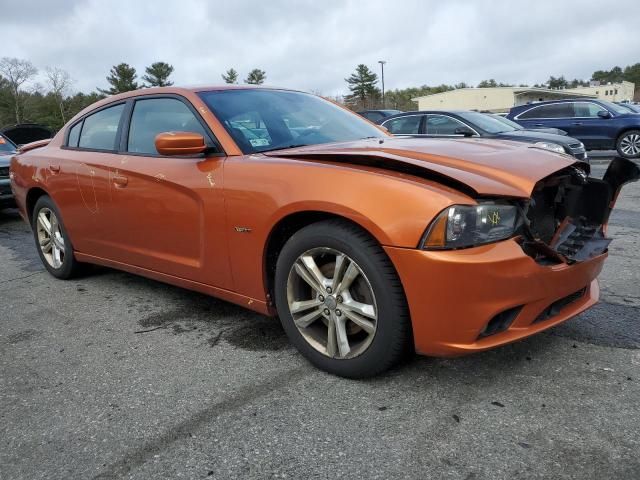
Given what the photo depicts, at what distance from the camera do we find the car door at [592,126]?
44.2ft

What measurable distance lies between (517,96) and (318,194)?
2992 inches

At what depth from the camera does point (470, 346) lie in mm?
2271

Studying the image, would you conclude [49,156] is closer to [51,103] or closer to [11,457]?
[11,457]

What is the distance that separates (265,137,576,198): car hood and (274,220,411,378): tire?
368mm

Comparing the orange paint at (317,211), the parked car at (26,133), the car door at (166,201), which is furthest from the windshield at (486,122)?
the parked car at (26,133)

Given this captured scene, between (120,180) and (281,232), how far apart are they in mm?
1434

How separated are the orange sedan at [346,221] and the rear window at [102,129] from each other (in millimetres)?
32

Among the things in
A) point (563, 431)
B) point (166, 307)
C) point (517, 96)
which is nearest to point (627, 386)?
point (563, 431)

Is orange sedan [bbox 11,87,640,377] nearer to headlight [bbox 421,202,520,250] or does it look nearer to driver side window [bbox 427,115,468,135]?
headlight [bbox 421,202,520,250]

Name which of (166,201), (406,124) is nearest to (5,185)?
(166,201)

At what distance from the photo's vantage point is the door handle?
141 inches

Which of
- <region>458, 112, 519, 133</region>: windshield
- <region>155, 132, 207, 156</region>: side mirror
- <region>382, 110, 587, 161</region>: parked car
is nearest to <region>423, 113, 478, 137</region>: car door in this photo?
<region>382, 110, 587, 161</region>: parked car

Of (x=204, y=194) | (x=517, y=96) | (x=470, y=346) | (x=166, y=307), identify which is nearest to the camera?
(x=470, y=346)

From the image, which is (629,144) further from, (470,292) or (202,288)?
(470,292)
